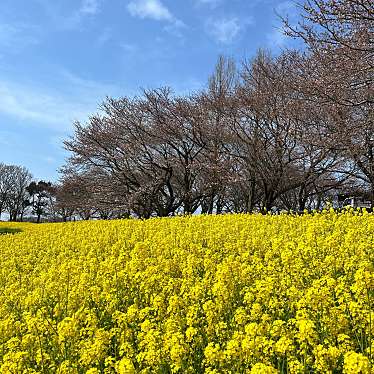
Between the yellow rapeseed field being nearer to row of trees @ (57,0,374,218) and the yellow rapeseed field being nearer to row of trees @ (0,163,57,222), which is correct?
row of trees @ (57,0,374,218)

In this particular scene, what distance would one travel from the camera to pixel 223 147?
79.1ft

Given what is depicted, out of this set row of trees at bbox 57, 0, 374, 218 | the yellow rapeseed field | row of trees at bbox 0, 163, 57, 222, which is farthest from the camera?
row of trees at bbox 0, 163, 57, 222

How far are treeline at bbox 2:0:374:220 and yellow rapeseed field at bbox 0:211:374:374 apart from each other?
9.35 meters

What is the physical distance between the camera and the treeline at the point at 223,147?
18.6 meters

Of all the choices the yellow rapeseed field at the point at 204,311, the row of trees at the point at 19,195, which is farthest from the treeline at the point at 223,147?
the row of trees at the point at 19,195

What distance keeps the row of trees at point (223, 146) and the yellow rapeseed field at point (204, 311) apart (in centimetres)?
932

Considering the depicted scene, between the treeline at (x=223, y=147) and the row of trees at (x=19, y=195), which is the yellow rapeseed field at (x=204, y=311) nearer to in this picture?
the treeline at (x=223, y=147)

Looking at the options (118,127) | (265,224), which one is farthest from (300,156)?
(265,224)

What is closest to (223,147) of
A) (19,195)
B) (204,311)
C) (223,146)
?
(223,146)

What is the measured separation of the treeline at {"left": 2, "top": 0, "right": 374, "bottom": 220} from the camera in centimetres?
1864

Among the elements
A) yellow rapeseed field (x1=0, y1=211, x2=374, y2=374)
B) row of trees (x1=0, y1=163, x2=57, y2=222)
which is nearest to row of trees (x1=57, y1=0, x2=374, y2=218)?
yellow rapeseed field (x1=0, y1=211, x2=374, y2=374)

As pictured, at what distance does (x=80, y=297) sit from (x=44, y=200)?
6061 centimetres

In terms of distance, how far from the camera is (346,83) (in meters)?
10.7

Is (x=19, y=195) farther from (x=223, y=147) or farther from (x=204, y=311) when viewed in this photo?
(x=204, y=311)
